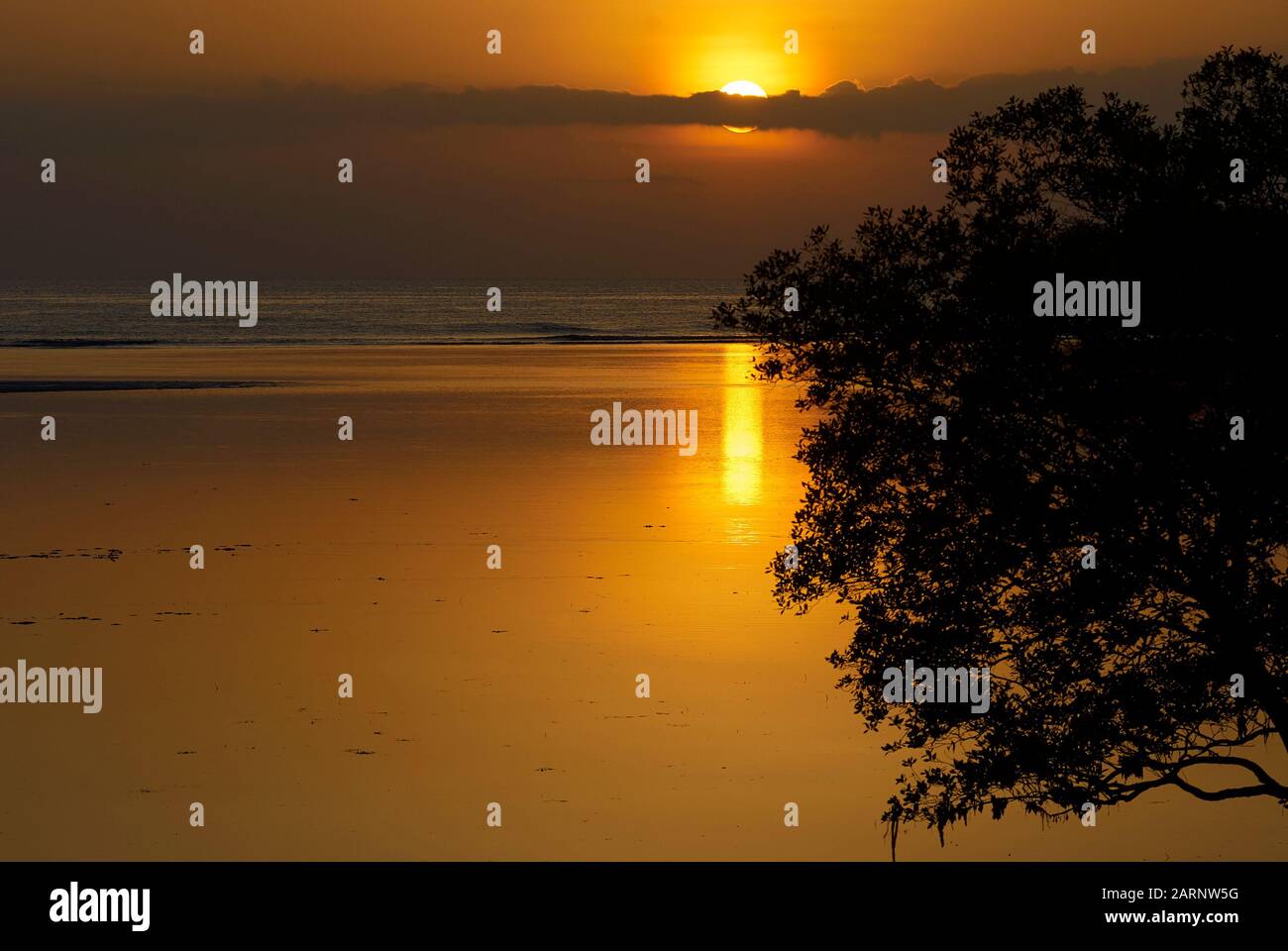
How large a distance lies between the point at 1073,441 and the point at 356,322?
126m

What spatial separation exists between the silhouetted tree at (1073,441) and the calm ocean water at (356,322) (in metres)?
95.1

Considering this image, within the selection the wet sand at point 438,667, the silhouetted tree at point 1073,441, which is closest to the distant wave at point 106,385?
the wet sand at point 438,667

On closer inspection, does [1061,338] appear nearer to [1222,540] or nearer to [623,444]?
[1222,540]

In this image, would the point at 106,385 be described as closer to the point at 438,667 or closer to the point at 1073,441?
the point at 438,667

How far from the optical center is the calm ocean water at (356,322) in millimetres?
114625

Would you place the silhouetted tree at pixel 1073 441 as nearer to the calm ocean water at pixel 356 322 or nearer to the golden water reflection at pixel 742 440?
the golden water reflection at pixel 742 440

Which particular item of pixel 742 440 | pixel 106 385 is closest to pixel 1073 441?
pixel 742 440

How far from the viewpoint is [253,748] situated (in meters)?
19.8

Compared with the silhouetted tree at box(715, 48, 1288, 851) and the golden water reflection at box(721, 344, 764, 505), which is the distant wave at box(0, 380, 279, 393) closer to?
the golden water reflection at box(721, 344, 764, 505)

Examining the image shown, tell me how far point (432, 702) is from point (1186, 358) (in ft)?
37.4

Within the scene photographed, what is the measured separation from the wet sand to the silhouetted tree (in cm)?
304

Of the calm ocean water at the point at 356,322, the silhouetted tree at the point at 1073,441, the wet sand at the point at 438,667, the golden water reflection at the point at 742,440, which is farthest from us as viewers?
the calm ocean water at the point at 356,322
